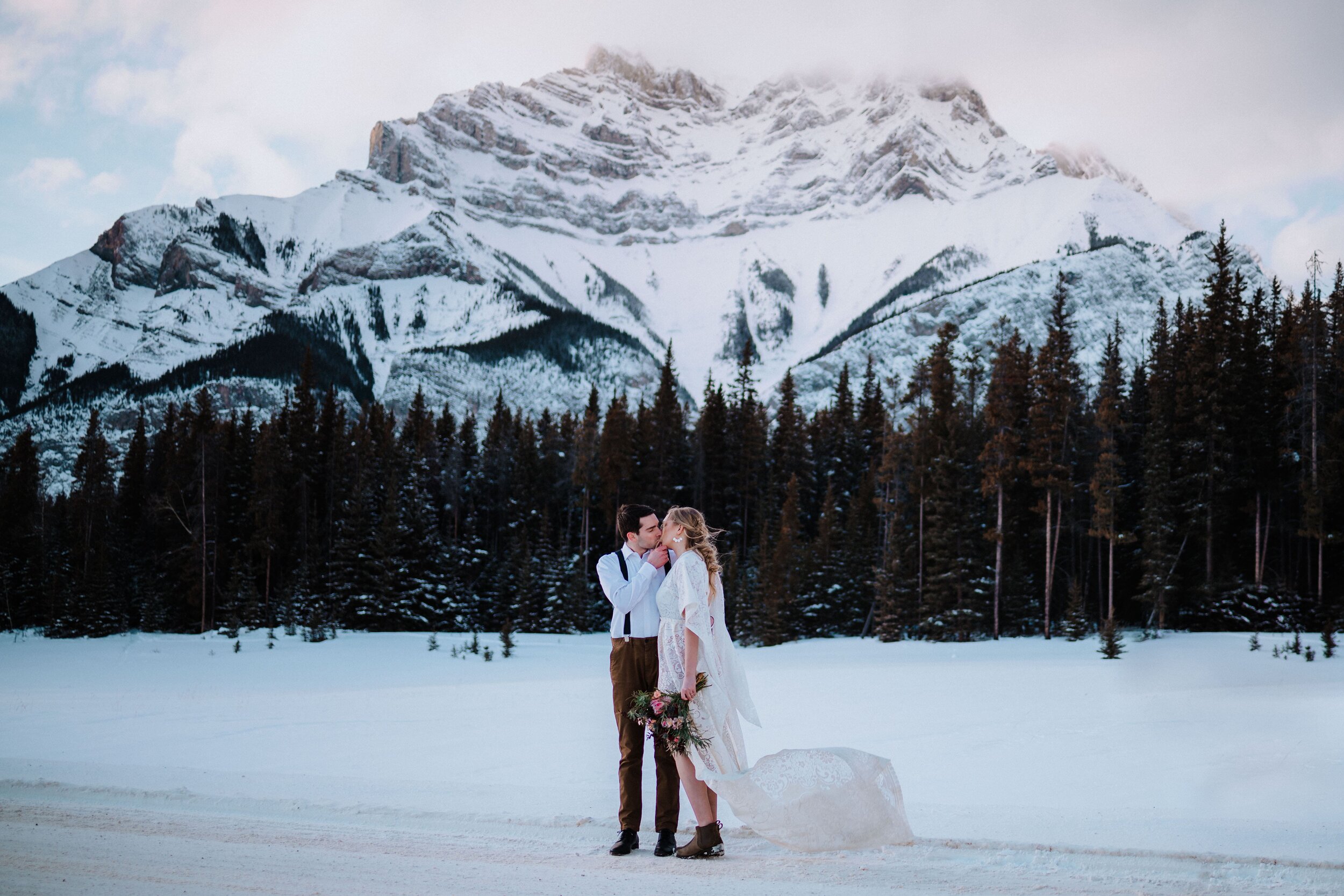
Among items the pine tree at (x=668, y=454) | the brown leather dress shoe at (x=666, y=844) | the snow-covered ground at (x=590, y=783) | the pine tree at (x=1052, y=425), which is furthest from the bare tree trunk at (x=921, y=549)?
the brown leather dress shoe at (x=666, y=844)

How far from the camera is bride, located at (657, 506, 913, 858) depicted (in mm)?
5930

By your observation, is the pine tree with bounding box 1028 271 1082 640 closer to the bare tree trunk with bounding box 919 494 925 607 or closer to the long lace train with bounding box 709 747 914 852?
the bare tree trunk with bounding box 919 494 925 607

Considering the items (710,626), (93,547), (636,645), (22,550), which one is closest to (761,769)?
(710,626)

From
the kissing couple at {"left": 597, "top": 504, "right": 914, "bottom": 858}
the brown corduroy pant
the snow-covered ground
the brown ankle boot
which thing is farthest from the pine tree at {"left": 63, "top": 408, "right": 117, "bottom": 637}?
the brown ankle boot

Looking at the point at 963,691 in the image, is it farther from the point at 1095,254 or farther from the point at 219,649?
the point at 1095,254

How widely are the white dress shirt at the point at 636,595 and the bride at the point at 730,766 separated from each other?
124 mm

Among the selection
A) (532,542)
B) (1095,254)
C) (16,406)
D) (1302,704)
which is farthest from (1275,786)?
(16,406)

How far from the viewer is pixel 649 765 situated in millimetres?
10398

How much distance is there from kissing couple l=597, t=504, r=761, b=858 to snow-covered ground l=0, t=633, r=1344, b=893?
46 centimetres

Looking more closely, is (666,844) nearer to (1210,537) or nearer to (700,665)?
(700,665)

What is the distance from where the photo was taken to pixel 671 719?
6098 millimetres

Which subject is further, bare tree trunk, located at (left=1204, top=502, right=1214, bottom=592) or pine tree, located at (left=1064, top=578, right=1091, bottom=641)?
bare tree trunk, located at (left=1204, top=502, right=1214, bottom=592)

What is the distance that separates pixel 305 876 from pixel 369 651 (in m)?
26.5

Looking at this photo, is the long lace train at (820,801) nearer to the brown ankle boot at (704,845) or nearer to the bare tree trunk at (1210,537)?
the brown ankle boot at (704,845)
